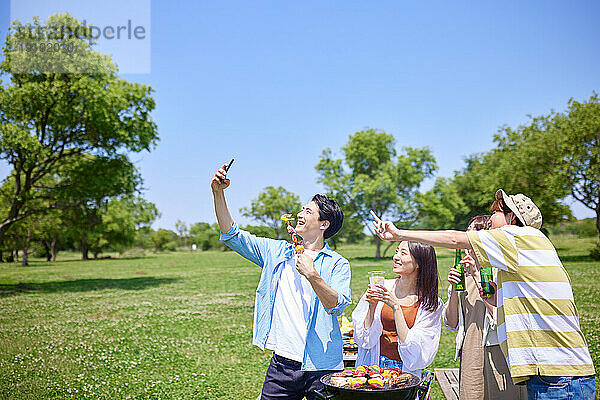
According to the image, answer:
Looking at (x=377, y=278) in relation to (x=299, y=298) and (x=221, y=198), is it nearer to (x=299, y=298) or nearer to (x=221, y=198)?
(x=299, y=298)

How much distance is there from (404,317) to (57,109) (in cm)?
2117

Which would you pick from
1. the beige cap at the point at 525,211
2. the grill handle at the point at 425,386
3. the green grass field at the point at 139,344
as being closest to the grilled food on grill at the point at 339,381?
the grill handle at the point at 425,386

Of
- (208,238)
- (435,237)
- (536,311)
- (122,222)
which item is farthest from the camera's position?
(208,238)

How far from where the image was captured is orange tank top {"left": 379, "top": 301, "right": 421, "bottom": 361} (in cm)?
365

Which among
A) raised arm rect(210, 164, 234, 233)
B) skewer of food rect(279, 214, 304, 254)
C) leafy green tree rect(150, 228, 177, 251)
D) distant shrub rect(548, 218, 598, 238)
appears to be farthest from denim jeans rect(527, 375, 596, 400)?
leafy green tree rect(150, 228, 177, 251)

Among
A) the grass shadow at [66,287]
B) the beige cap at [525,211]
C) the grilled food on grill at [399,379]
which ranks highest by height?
the beige cap at [525,211]

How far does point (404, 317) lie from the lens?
3689mm

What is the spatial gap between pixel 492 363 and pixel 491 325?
29 centimetres

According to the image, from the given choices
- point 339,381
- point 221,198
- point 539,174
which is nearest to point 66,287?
point 221,198

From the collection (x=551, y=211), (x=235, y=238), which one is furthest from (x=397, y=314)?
(x=551, y=211)

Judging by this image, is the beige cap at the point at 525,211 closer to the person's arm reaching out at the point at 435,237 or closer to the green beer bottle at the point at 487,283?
the person's arm reaching out at the point at 435,237

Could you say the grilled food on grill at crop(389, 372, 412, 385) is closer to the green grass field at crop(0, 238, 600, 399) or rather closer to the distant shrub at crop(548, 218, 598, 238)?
the green grass field at crop(0, 238, 600, 399)

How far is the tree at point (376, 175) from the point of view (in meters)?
39.3

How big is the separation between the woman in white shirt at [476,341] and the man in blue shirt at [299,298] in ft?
3.27
